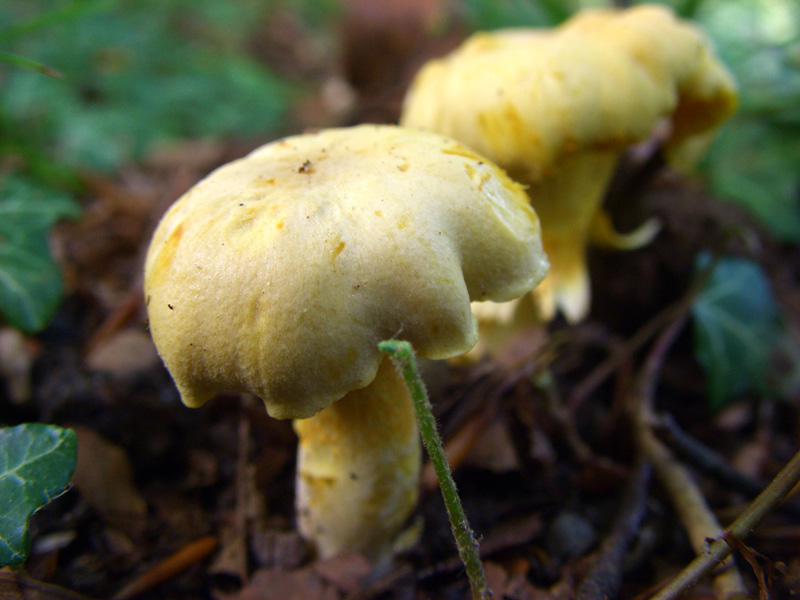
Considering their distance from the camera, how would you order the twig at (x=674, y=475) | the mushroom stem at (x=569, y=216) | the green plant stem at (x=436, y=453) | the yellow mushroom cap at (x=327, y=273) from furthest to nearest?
the mushroom stem at (x=569, y=216)
the twig at (x=674, y=475)
the yellow mushroom cap at (x=327, y=273)
the green plant stem at (x=436, y=453)

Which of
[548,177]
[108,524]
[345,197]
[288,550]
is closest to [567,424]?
[548,177]

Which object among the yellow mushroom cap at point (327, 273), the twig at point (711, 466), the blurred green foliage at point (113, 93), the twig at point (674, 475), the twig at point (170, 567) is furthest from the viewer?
the blurred green foliage at point (113, 93)

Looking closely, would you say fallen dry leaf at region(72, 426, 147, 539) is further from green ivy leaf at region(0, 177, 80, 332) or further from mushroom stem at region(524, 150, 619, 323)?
mushroom stem at region(524, 150, 619, 323)

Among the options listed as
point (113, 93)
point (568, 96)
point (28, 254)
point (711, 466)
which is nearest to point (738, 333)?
point (711, 466)

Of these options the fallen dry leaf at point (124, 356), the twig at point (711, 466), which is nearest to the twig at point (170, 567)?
the fallen dry leaf at point (124, 356)

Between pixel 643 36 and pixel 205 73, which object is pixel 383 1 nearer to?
pixel 205 73

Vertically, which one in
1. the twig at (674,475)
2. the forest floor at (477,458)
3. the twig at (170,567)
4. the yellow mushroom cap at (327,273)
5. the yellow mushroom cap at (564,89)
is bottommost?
the twig at (170,567)

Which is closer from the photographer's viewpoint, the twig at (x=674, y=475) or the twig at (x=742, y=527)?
the twig at (x=742, y=527)

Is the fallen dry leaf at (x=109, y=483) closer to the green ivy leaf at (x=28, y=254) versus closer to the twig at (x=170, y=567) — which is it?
the twig at (x=170, y=567)
